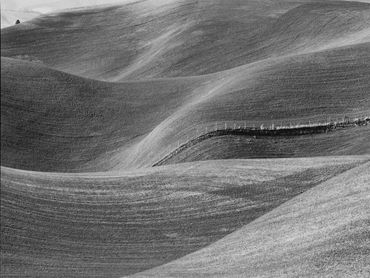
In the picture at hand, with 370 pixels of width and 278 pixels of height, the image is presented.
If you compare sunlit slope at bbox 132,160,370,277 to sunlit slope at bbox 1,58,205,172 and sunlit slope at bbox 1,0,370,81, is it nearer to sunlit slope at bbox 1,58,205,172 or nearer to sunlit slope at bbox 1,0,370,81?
sunlit slope at bbox 1,58,205,172

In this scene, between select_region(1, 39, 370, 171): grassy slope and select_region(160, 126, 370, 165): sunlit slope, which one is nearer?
select_region(160, 126, 370, 165): sunlit slope

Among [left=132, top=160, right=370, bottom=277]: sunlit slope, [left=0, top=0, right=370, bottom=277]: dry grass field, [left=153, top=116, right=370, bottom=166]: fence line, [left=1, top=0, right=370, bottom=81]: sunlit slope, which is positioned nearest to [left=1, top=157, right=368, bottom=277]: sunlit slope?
[left=0, top=0, right=370, bottom=277]: dry grass field

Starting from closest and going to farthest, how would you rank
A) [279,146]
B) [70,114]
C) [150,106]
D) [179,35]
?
[279,146]
[70,114]
[150,106]
[179,35]

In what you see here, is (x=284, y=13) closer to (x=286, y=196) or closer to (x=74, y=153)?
(x=74, y=153)

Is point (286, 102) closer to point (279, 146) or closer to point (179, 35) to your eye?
point (279, 146)

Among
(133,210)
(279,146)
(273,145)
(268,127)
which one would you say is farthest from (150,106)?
(133,210)

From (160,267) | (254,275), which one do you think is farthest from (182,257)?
(254,275)

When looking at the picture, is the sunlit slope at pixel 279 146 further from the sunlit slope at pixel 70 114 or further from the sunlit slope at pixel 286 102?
the sunlit slope at pixel 70 114
